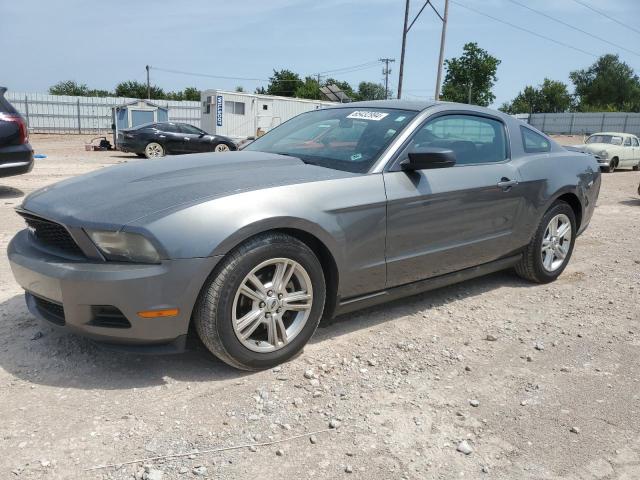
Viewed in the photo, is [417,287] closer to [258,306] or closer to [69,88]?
[258,306]

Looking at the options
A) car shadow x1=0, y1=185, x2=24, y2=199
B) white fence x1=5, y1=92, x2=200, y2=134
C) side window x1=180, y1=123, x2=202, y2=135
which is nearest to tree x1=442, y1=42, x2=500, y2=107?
white fence x1=5, y1=92, x2=200, y2=134

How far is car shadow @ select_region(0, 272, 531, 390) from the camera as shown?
2795mm

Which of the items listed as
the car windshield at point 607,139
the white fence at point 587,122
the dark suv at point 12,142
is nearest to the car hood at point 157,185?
the dark suv at point 12,142

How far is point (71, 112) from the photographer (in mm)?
34812

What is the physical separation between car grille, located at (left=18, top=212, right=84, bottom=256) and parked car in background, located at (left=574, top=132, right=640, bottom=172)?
17.8m

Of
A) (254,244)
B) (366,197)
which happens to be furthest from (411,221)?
(254,244)

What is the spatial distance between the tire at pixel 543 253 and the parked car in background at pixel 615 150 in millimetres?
14378

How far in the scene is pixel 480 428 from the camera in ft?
8.30

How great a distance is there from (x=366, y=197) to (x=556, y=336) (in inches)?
64.5

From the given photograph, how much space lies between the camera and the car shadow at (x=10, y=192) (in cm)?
837

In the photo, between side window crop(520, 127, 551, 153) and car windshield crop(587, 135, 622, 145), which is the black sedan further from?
side window crop(520, 127, 551, 153)

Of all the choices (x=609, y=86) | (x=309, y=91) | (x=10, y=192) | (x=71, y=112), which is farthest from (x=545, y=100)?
(x=10, y=192)

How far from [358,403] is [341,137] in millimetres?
1804

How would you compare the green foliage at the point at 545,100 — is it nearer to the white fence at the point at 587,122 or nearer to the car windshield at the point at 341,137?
the white fence at the point at 587,122
